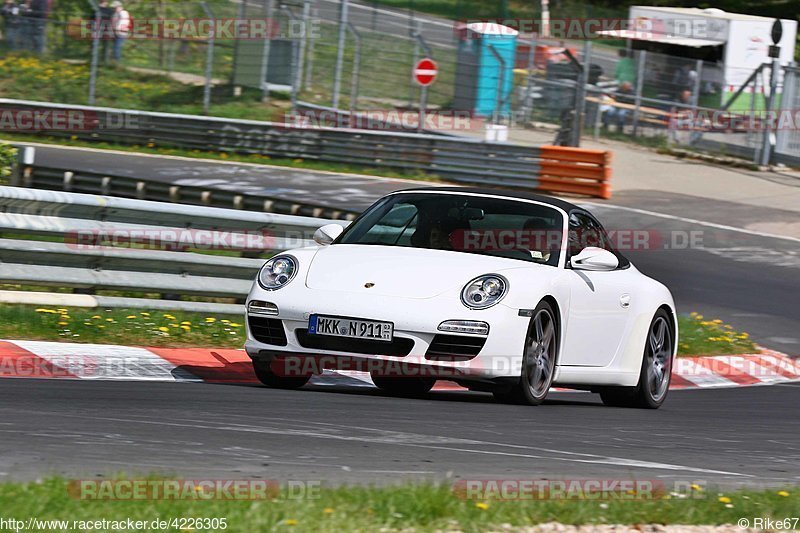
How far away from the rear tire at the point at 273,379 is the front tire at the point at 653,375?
227cm

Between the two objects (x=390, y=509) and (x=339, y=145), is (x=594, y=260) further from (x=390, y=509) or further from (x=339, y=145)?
(x=339, y=145)

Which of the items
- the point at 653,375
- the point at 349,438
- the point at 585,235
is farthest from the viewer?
the point at 653,375

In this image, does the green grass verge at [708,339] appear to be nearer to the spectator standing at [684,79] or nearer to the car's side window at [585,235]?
the car's side window at [585,235]

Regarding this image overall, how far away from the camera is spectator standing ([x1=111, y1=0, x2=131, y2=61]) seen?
29125mm

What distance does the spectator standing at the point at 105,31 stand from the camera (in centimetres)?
2881

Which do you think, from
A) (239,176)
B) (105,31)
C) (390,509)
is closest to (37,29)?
(105,31)

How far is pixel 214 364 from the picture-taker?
888 centimetres

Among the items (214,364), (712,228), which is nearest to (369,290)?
(214,364)

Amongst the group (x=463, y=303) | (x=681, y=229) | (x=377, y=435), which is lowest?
(x=681, y=229)

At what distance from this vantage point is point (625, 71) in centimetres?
2955

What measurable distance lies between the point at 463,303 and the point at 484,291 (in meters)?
0.15

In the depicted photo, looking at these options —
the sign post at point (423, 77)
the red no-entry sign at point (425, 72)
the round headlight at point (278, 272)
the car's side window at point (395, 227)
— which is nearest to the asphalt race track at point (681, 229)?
the sign post at point (423, 77)

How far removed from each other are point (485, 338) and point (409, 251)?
894 millimetres

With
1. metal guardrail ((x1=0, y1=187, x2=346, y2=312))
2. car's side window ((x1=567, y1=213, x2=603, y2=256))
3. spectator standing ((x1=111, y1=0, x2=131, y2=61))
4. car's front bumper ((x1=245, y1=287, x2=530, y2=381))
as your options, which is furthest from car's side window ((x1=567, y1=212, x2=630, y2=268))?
spectator standing ((x1=111, y1=0, x2=131, y2=61))
